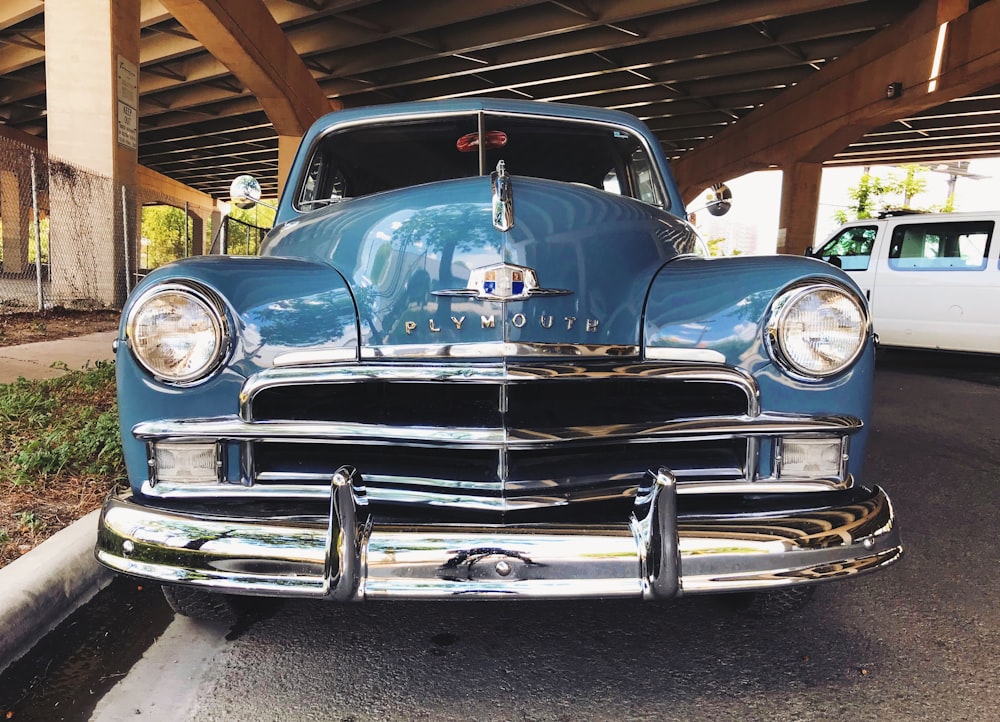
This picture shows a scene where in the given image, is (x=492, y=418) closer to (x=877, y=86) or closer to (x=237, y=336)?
(x=237, y=336)

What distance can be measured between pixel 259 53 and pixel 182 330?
1259cm

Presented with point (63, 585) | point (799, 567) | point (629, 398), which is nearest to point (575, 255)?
point (629, 398)

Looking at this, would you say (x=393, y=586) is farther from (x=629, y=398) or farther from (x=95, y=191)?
(x=95, y=191)

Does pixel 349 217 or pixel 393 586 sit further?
pixel 349 217

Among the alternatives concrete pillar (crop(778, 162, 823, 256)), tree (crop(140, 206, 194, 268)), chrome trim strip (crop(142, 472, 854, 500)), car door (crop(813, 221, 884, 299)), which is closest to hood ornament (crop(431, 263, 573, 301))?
chrome trim strip (crop(142, 472, 854, 500))

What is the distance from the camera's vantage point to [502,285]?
6.01ft

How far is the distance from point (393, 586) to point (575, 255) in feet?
3.23

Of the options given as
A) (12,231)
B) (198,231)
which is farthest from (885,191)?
(198,231)

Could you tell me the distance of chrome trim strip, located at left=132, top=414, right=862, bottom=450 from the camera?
1708 mm

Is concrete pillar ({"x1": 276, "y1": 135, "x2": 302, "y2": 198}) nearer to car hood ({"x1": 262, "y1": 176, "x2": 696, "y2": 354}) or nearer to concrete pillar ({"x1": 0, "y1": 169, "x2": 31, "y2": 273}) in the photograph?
concrete pillar ({"x1": 0, "y1": 169, "x2": 31, "y2": 273})

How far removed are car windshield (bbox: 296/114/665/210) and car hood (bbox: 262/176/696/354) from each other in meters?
0.94

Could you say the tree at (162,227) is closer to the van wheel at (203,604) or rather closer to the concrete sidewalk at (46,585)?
the concrete sidewalk at (46,585)

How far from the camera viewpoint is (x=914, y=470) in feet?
13.1

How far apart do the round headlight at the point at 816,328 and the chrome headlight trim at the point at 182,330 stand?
4.62 feet
